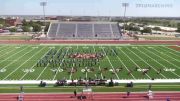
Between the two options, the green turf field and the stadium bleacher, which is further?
the stadium bleacher

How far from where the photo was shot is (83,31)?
7912cm

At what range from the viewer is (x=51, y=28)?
80.0m

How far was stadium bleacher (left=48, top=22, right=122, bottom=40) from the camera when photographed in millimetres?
74200

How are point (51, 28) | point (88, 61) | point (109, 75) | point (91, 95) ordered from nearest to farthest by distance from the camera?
point (91, 95)
point (109, 75)
point (88, 61)
point (51, 28)

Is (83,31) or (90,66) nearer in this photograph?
(90,66)

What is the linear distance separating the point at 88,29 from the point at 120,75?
51.7 meters

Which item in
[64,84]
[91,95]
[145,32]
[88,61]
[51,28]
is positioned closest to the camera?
[91,95]

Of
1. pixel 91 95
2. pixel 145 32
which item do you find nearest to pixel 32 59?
pixel 91 95

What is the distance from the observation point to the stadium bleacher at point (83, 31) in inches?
2921

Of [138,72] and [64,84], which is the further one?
[138,72]

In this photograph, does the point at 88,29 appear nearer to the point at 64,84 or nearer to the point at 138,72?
the point at 138,72

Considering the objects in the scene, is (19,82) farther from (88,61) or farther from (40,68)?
(88,61)

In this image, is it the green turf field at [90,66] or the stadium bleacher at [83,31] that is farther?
the stadium bleacher at [83,31]

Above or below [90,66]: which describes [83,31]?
above
